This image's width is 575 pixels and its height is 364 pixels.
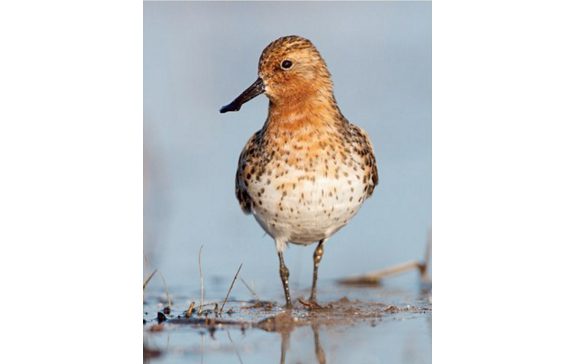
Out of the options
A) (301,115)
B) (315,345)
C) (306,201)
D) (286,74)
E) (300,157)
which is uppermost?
(286,74)

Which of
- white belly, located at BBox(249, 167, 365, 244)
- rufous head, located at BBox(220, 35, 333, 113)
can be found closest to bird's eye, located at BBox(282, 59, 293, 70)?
rufous head, located at BBox(220, 35, 333, 113)

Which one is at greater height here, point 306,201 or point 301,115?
point 301,115

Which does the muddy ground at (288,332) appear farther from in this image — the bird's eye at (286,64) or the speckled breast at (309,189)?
the bird's eye at (286,64)

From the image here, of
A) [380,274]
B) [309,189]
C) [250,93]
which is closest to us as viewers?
[309,189]

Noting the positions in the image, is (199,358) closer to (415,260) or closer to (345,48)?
(415,260)

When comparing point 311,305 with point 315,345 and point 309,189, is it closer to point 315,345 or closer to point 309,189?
point 309,189

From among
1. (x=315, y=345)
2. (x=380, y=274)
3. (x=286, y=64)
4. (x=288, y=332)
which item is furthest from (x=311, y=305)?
(x=286, y=64)

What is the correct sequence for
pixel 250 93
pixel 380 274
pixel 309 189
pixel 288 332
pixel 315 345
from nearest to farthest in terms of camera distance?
1. pixel 315 345
2. pixel 288 332
3. pixel 309 189
4. pixel 250 93
5. pixel 380 274

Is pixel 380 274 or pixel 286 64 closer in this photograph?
pixel 286 64
